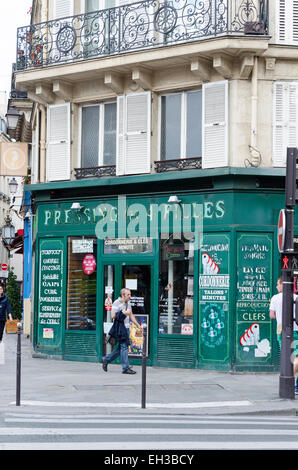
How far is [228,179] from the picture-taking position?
1598 centimetres

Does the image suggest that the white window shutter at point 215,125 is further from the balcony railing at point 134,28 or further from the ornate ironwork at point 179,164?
the balcony railing at point 134,28

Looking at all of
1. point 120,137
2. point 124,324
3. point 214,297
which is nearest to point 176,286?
point 214,297

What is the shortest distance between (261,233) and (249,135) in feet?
6.50

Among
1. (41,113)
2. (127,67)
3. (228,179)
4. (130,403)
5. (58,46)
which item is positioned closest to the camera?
(130,403)

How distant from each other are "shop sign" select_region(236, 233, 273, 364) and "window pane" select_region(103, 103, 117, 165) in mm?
3848

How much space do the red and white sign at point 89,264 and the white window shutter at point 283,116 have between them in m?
4.73

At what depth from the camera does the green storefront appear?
1595 centimetres

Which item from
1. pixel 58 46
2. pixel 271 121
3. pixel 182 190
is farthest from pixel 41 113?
pixel 271 121

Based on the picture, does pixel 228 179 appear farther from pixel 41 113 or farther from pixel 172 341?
pixel 41 113

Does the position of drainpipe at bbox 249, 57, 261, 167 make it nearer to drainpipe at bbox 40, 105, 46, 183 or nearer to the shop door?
the shop door

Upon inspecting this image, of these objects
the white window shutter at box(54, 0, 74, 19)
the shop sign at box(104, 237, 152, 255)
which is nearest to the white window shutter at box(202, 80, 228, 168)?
the shop sign at box(104, 237, 152, 255)

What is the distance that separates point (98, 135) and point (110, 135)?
1.00ft
